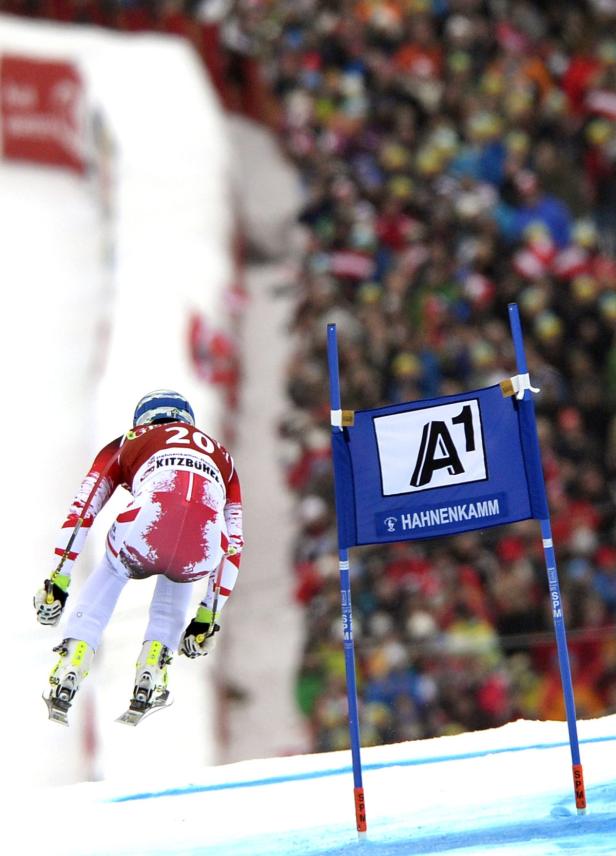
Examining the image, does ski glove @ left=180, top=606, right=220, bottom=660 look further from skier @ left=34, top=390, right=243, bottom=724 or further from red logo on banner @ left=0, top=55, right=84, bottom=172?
red logo on banner @ left=0, top=55, right=84, bottom=172

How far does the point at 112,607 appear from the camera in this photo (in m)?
7.44

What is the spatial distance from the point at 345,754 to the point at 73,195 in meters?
9.40

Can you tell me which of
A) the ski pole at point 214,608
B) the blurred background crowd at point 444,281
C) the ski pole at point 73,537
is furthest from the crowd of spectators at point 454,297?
the ski pole at point 73,537

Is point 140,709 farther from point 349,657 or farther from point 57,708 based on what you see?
point 349,657

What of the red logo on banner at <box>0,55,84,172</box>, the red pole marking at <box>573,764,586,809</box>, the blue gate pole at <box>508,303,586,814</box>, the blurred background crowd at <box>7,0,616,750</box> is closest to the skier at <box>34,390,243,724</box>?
the blue gate pole at <box>508,303,586,814</box>

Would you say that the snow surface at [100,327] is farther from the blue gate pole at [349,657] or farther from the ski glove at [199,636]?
the blue gate pole at [349,657]

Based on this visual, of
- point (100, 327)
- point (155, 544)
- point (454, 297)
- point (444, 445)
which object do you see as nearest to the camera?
point (444, 445)

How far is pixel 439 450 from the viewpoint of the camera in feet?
22.9

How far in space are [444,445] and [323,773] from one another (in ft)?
7.02

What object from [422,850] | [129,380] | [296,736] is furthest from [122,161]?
[422,850]

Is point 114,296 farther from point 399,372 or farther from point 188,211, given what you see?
point 399,372

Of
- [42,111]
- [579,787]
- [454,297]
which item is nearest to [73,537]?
[579,787]

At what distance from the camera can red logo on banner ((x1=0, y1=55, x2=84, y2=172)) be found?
1605 centimetres

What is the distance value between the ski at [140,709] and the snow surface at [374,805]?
0.56 meters
